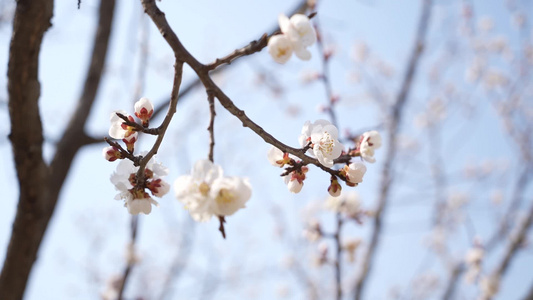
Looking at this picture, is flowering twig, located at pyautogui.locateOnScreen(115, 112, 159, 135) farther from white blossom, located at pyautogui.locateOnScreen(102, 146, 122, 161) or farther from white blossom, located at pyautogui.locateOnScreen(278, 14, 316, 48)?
white blossom, located at pyautogui.locateOnScreen(278, 14, 316, 48)

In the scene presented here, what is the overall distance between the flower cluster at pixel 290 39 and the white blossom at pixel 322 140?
0.65 feet

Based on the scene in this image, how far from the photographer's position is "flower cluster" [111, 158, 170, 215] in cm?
99

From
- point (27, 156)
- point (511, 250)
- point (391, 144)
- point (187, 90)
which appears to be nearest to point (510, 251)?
point (511, 250)

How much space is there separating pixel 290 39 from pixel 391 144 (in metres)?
3.50

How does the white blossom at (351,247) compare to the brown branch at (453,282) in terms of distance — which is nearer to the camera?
the white blossom at (351,247)

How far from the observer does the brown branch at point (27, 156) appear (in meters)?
1.34

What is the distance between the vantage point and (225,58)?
911mm

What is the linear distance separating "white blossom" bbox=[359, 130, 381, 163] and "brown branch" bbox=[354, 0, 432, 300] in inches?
92.1

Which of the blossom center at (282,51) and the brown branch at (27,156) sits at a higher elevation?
the brown branch at (27,156)

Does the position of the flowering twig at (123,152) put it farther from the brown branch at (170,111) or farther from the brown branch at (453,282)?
the brown branch at (453,282)

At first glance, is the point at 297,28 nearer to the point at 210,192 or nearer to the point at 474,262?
the point at 210,192

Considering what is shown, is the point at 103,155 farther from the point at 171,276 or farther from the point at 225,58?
the point at 171,276

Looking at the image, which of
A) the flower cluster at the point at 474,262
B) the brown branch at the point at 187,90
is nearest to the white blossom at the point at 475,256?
the flower cluster at the point at 474,262

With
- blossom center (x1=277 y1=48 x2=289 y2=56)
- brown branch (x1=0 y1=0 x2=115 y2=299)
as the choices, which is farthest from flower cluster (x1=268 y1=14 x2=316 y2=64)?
brown branch (x1=0 y1=0 x2=115 y2=299)
